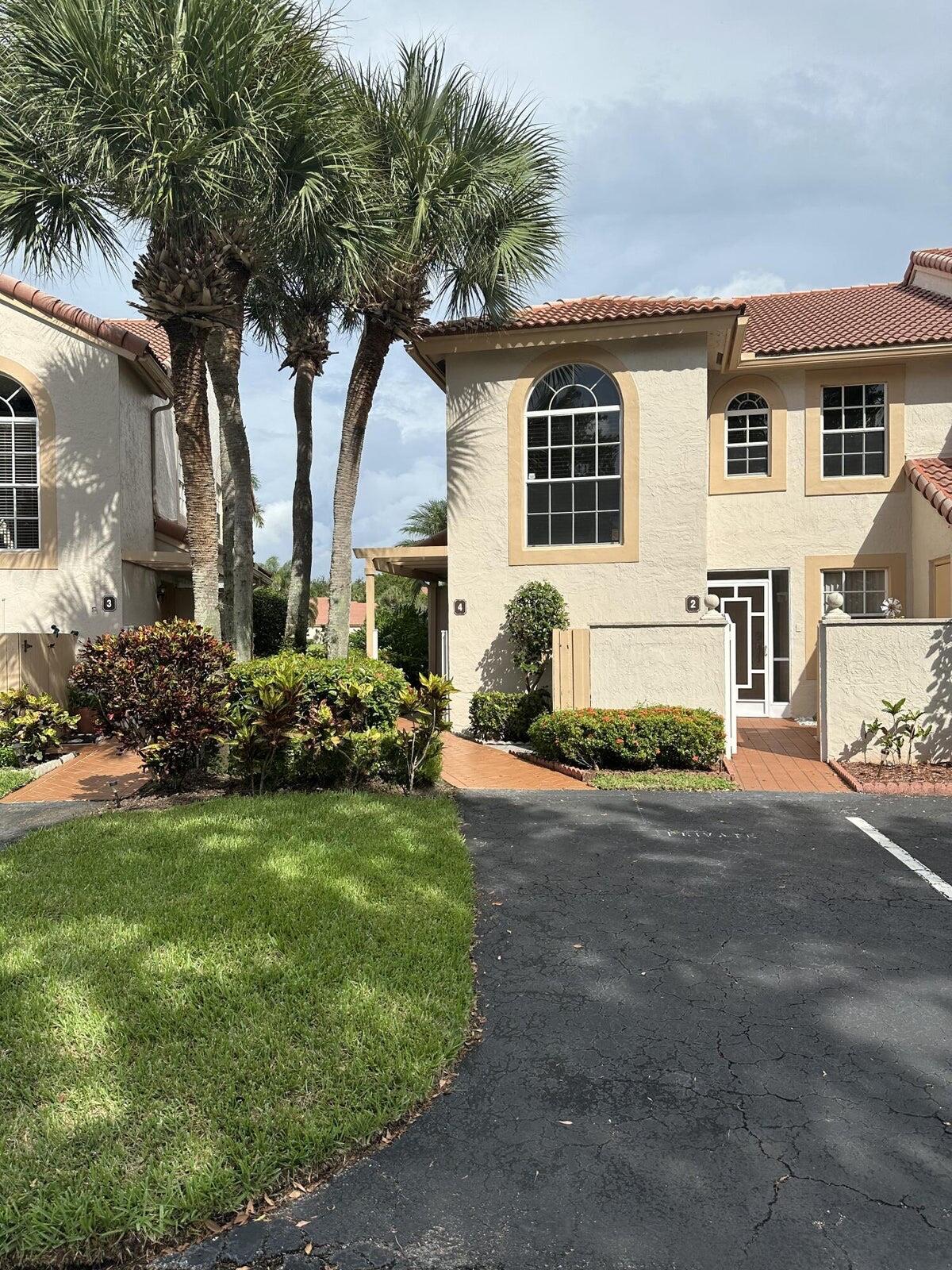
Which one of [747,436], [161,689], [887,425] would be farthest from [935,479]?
[161,689]

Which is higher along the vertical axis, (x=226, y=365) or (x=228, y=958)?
(x=226, y=365)

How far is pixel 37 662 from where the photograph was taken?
13.5 meters

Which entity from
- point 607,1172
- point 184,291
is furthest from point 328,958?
point 184,291

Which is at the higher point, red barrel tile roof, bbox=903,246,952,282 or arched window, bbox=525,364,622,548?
red barrel tile roof, bbox=903,246,952,282

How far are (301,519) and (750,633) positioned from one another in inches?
367

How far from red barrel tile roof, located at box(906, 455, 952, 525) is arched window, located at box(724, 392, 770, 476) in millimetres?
2488

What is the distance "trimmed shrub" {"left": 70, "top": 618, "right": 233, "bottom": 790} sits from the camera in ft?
28.9

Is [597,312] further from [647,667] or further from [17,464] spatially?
[17,464]

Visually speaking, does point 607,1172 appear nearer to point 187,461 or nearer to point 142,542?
point 187,461

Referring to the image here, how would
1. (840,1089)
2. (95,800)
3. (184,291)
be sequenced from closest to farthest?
(840,1089), (95,800), (184,291)

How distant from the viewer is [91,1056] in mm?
3629

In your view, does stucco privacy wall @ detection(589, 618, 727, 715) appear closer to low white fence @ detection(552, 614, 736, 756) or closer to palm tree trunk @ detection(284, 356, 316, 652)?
low white fence @ detection(552, 614, 736, 756)

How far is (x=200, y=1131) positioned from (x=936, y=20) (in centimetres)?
1327

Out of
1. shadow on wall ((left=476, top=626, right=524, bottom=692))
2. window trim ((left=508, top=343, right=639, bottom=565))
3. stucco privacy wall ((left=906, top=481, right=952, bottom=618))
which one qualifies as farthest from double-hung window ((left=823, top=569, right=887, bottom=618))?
shadow on wall ((left=476, top=626, right=524, bottom=692))
